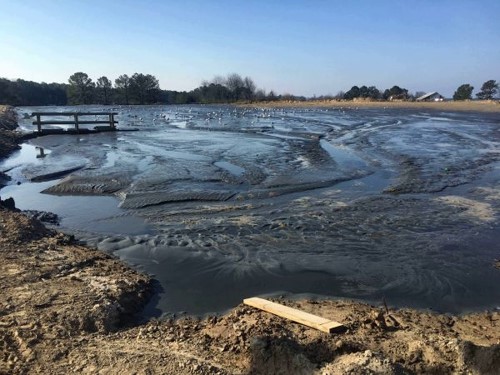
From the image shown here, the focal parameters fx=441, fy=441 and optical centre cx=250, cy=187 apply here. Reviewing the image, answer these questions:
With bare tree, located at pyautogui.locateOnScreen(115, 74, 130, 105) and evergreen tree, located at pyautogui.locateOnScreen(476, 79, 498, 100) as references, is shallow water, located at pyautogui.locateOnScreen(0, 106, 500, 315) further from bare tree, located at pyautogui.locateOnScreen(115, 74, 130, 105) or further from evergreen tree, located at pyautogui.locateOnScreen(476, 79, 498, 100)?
bare tree, located at pyautogui.locateOnScreen(115, 74, 130, 105)

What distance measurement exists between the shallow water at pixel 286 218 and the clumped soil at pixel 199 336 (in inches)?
26.9

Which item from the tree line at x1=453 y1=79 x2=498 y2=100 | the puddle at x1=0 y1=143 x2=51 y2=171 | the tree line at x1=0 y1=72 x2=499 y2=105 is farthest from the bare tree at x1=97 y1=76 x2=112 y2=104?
the puddle at x1=0 y1=143 x2=51 y2=171

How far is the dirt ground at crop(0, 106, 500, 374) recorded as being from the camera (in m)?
4.21

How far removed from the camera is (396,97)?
104 m

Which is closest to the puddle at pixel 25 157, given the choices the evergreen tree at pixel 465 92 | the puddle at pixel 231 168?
the puddle at pixel 231 168

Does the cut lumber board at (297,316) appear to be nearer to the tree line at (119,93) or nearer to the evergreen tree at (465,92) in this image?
the evergreen tree at (465,92)

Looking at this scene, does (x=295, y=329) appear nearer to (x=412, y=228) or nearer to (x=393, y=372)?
(x=393, y=372)

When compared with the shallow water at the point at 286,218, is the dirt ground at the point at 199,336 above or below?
above

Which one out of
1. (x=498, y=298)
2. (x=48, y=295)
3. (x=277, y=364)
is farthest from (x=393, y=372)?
(x=48, y=295)

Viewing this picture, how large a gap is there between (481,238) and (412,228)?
136cm

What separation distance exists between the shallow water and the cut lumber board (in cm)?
70

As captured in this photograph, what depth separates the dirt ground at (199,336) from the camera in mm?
4215

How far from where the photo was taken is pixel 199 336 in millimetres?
5066

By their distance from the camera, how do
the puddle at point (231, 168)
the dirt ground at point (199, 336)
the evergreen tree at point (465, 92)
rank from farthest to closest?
1. the evergreen tree at point (465, 92)
2. the puddle at point (231, 168)
3. the dirt ground at point (199, 336)
